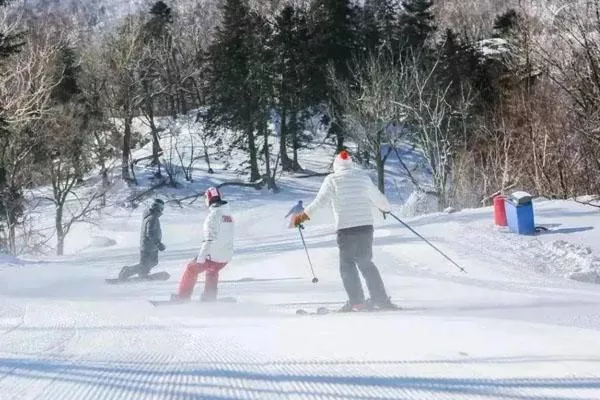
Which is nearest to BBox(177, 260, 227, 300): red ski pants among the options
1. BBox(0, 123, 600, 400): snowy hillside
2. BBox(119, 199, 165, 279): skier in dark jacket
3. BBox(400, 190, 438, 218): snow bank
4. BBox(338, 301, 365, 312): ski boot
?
BBox(0, 123, 600, 400): snowy hillside

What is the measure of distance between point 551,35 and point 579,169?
545cm

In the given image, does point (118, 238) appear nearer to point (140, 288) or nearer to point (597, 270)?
point (140, 288)

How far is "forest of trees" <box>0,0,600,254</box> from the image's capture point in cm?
2177

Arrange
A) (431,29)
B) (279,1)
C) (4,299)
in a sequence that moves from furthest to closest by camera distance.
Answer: (279,1) → (431,29) → (4,299)

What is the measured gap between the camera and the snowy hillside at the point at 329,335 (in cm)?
365

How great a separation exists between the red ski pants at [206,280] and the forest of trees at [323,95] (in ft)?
31.9

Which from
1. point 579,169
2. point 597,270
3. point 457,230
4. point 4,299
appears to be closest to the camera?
point 4,299

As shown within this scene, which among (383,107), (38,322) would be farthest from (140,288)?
(383,107)

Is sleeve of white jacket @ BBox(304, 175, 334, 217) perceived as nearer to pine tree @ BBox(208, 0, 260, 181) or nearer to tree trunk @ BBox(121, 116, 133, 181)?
pine tree @ BBox(208, 0, 260, 181)

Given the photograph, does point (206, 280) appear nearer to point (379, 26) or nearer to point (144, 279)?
point (144, 279)

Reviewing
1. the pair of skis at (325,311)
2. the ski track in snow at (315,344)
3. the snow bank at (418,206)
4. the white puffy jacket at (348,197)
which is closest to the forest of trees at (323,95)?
the snow bank at (418,206)

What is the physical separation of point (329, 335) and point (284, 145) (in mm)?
40056

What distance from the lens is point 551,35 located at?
1889 centimetres

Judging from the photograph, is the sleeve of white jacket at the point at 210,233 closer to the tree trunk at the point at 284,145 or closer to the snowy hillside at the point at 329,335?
the snowy hillside at the point at 329,335
